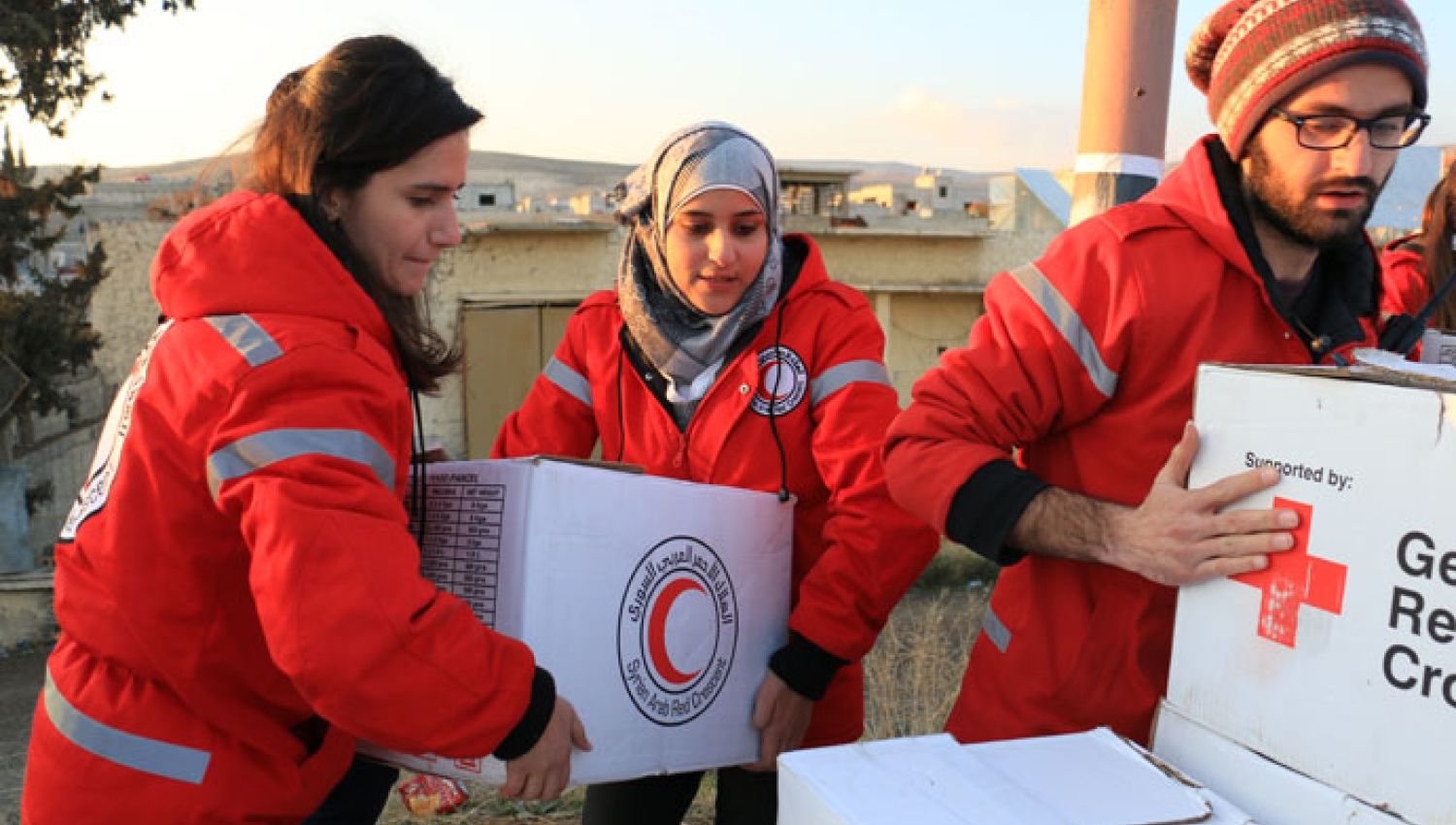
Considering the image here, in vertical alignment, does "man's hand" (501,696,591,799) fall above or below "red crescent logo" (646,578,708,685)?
below

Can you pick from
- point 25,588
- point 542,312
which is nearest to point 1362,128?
point 25,588

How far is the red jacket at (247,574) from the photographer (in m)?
1.46

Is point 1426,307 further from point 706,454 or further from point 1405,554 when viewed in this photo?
point 706,454

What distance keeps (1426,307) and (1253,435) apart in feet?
2.50

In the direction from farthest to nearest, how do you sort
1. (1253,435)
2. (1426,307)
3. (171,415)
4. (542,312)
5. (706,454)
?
(542,312), (706,454), (1426,307), (171,415), (1253,435)

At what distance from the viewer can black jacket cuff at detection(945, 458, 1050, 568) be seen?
171 centimetres

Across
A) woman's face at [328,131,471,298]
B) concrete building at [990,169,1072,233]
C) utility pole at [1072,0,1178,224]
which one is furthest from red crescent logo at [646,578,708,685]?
concrete building at [990,169,1072,233]

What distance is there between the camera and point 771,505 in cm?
217

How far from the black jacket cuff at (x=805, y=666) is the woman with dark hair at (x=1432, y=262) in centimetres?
177

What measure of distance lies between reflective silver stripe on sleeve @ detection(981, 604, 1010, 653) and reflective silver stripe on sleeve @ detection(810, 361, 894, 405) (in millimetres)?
509

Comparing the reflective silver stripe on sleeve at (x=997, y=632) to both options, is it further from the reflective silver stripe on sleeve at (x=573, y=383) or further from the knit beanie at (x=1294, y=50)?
the reflective silver stripe on sleeve at (x=573, y=383)

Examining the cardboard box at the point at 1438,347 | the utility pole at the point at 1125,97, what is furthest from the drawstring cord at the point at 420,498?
the utility pole at the point at 1125,97

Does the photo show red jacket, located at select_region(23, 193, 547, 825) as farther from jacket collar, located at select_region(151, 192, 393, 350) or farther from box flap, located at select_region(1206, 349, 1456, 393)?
box flap, located at select_region(1206, 349, 1456, 393)

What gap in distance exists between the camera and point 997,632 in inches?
77.6
